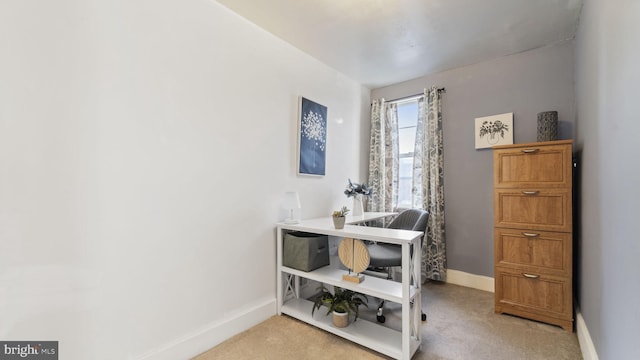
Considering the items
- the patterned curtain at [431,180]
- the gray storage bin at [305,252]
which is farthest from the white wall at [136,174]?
the patterned curtain at [431,180]

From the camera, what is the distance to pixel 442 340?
→ 6.57ft

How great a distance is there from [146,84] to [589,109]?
2.92m

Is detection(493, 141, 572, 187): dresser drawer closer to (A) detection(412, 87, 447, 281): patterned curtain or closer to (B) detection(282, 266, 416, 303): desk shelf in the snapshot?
(A) detection(412, 87, 447, 281): patterned curtain

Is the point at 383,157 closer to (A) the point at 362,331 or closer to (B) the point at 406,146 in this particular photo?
(B) the point at 406,146

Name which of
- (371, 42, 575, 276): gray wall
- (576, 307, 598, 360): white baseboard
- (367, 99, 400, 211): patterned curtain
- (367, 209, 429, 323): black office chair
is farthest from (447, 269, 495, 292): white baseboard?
(367, 99, 400, 211): patterned curtain

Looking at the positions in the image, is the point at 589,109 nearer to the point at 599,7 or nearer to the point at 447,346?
the point at 599,7

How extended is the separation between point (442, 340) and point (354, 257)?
902 millimetres

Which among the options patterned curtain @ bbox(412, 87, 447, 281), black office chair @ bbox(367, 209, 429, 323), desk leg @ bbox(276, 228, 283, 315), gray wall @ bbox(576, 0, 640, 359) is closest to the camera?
gray wall @ bbox(576, 0, 640, 359)

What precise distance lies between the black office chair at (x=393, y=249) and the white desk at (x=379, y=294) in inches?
9.6

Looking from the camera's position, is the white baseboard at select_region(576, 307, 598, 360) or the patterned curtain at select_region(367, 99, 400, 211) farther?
the patterned curtain at select_region(367, 99, 400, 211)

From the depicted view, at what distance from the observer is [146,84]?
5.39 ft

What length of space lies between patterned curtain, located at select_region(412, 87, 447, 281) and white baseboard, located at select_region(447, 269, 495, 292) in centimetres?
9

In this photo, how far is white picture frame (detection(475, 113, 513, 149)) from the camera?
2.85 metres

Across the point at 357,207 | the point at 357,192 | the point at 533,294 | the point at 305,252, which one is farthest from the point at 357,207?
the point at 533,294
